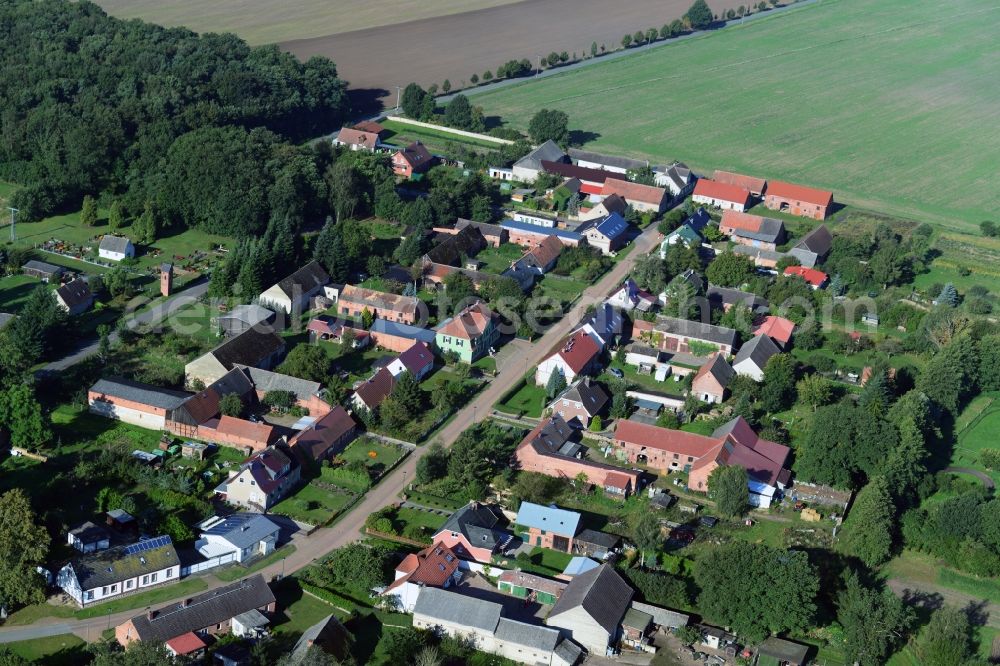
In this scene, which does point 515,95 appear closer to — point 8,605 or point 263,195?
point 263,195

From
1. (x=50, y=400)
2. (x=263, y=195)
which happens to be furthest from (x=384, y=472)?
(x=263, y=195)

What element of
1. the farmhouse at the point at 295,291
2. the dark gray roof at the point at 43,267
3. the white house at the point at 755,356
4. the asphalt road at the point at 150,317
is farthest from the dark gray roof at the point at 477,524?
the dark gray roof at the point at 43,267

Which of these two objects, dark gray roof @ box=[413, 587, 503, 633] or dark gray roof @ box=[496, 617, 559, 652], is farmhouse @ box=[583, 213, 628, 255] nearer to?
dark gray roof @ box=[413, 587, 503, 633]

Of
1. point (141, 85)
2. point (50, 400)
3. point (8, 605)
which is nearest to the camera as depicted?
point (8, 605)

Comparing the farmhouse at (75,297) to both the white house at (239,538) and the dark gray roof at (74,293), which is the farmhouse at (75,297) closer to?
the dark gray roof at (74,293)

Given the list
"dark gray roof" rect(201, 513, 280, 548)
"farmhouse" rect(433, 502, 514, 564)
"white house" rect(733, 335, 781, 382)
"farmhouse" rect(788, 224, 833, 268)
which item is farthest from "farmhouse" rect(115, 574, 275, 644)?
"farmhouse" rect(788, 224, 833, 268)

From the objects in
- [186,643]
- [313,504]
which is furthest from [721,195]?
[186,643]
